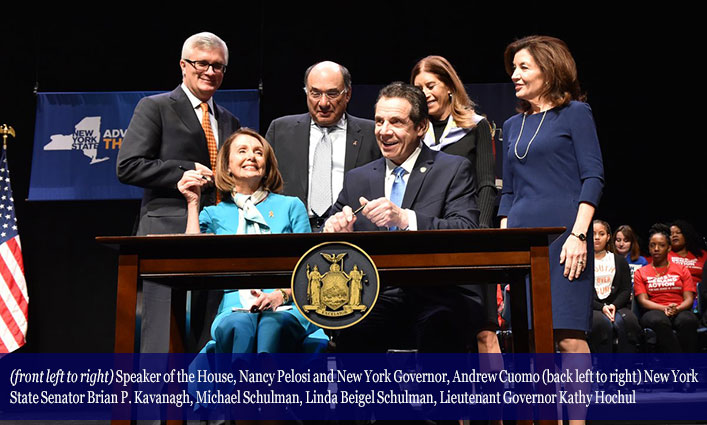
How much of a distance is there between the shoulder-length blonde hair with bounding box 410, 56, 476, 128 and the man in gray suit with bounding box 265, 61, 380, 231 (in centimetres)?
33

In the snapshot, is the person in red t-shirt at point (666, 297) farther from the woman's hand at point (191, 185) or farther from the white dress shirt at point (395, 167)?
the woman's hand at point (191, 185)

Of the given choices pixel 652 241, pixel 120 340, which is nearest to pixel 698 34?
pixel 652 241

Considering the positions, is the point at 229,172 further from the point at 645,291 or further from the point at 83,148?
the point at 645,291

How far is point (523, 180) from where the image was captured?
2.52 m

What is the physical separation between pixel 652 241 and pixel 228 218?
3.80 meters

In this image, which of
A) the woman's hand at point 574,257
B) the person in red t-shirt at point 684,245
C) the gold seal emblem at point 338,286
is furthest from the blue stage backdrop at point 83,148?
the gold seal emblem at point 338,286

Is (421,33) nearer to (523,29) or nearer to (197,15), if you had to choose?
(523,29)

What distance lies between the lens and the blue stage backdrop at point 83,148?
18.7 feet

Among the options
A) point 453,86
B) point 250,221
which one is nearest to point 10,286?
point 250,221

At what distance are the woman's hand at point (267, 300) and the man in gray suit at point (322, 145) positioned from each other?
535mm

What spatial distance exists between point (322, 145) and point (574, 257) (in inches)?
46.3

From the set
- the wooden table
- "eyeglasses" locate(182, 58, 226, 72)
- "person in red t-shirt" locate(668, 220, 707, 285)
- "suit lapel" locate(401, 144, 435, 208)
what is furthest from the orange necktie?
"person in red t-shirt" locate(668, 220, 707, 285)

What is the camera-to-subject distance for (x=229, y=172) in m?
2.69

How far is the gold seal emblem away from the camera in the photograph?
1917 millimetres
